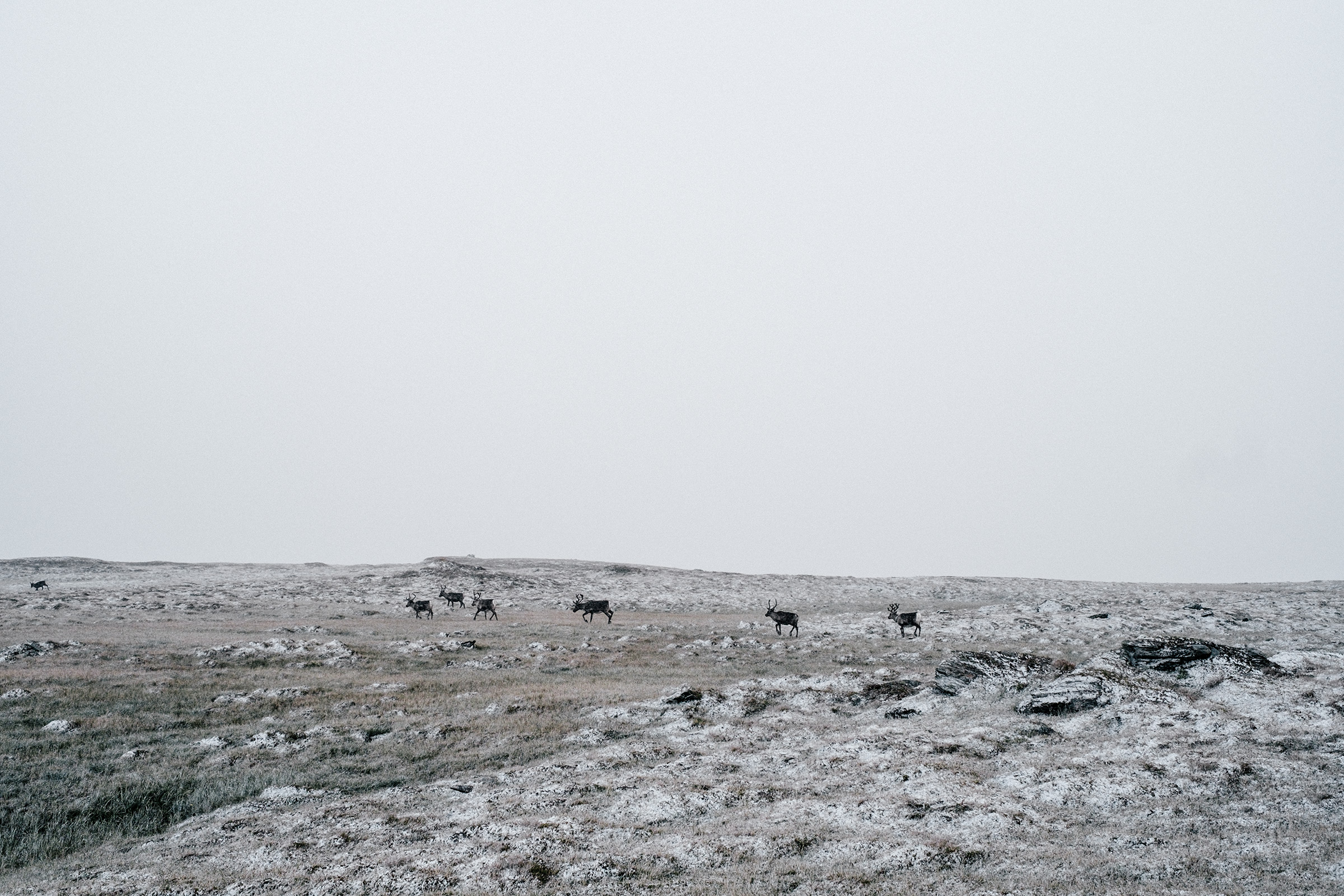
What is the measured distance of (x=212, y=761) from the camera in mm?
17328

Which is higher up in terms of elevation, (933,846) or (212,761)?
(933,846)

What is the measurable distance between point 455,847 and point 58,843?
8.16 meters

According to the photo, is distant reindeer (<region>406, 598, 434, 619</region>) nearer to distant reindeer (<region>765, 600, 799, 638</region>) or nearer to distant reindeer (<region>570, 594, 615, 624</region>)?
distant reindeer (<region>570, 594, 615, 624</region>)

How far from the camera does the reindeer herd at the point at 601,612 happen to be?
3875 cm

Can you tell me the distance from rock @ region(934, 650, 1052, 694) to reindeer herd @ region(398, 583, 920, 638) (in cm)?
1483

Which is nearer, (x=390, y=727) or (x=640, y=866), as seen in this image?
(x=640, y=866)

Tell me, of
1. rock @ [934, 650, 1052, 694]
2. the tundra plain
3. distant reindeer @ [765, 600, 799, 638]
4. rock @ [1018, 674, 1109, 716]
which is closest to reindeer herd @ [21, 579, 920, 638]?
distant reindeer @ [765, 600, 799, 638]

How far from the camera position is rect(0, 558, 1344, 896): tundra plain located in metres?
10.8

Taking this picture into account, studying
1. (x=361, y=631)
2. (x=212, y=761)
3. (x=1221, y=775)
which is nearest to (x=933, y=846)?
(x=1221, y=775)

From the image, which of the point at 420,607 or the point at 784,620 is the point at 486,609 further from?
the point at 784,620

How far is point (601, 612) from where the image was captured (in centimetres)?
4866

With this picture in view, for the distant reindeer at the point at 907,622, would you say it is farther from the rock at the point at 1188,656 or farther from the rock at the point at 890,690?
the rock at the point at 890,690

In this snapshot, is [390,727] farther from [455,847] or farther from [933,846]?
[933,846]

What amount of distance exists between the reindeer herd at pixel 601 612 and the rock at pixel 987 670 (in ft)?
48.7
